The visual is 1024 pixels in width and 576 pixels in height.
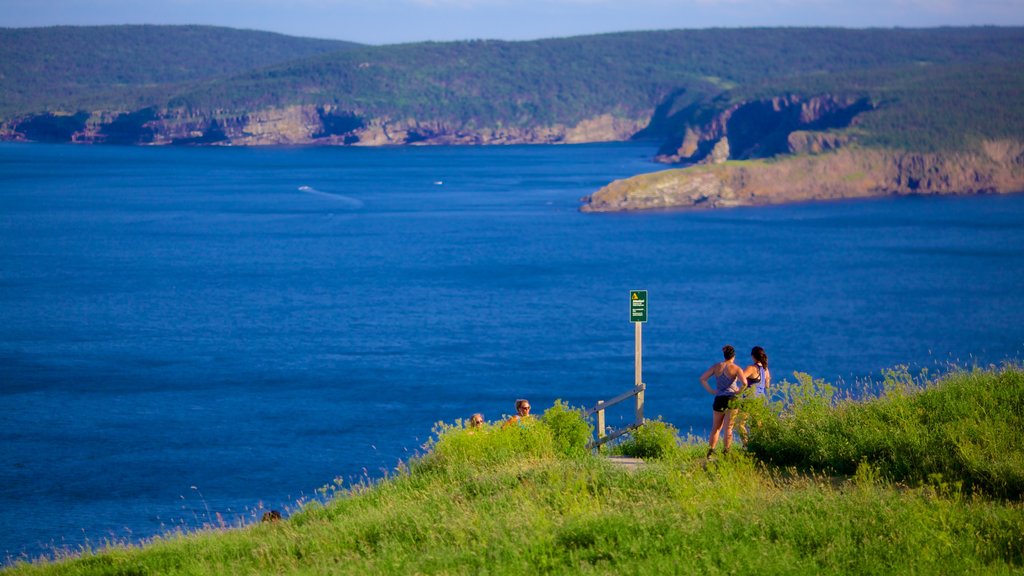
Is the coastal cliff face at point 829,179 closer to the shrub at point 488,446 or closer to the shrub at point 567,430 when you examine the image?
the shrub at point 567,430

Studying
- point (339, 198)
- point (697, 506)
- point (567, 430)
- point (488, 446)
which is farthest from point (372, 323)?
point (339, 198)

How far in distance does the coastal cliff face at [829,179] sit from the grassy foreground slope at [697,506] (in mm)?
133552

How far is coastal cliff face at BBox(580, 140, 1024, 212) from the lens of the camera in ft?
503

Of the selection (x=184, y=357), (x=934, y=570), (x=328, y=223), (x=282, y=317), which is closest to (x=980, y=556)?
(x=934, y=570)

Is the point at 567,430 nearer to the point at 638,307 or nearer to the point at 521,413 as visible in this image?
the point at 521,413

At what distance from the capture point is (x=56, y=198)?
516ft

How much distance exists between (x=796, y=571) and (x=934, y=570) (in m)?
1.11

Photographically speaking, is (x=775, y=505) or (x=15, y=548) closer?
(x=775, y=505)

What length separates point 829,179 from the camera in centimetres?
16675

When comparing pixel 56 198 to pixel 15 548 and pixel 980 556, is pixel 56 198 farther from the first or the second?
pixel 980 556

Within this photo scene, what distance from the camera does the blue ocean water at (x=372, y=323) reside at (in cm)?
4341

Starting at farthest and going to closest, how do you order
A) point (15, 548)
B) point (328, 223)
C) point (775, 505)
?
point (328, 223) → point (15, 548) → point (775, 505)

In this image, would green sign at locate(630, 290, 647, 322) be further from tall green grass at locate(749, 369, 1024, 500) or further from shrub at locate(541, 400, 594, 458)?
tall green grass at locate(749, 369, 1024, 500)

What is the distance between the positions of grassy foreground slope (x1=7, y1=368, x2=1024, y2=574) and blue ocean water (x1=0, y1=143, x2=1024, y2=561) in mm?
3832
